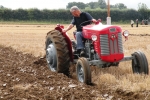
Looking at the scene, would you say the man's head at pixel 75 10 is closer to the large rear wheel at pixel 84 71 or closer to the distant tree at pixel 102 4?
the large rear wheel at pixel 84 71

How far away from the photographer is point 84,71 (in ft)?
23.6

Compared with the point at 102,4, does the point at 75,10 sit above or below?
above

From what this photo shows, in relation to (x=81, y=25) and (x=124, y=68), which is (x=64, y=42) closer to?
(x=81, y=25)

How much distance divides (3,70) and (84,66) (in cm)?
236

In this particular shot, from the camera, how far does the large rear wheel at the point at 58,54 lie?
8.33m

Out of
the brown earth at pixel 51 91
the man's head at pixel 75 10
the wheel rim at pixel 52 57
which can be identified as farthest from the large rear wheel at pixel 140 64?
the wheel rim at pixel 52 57

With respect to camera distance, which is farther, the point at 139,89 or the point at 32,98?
the point at 139,89

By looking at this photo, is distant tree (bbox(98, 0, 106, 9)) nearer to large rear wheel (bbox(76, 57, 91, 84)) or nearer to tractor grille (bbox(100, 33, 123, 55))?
tractor grille (bbox(100, 33, 123, 55))

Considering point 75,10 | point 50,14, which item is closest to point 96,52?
point 75,10

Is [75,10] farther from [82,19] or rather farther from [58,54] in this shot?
[58,54]

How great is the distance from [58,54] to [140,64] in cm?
188

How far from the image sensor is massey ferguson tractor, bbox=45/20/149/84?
7652 millimetres

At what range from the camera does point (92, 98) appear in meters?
5.55

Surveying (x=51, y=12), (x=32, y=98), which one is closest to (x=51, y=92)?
(x=32, y=98)
